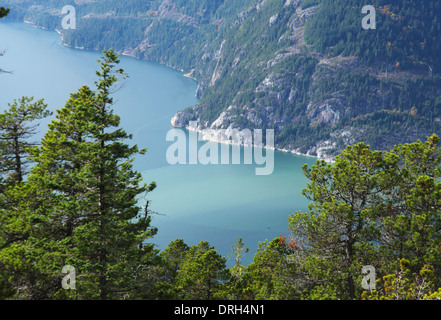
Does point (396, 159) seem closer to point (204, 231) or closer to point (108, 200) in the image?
point (108, 200)

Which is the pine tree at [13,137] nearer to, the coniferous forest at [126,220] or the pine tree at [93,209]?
the coniferous forest at [126,220]

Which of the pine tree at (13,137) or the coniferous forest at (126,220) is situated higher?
the pine tree at (13,137)

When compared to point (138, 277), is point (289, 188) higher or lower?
higher

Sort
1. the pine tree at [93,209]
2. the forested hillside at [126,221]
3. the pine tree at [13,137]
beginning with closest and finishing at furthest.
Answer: the pine tree at [93,209] < the forested hillside at [126,221] < the pine tree at [13,137]

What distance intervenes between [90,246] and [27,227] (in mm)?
3573

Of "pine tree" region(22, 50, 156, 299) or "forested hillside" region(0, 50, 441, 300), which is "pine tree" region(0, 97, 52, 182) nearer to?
"forested hillside" region(0, 50, 441, 300)

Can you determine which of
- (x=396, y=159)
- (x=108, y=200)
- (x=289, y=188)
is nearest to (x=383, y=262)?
(x=396, y=159)

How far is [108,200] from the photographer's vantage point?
20.9m

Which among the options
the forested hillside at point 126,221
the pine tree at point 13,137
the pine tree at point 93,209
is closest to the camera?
the pine tree at point 93,209

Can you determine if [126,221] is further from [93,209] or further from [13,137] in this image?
[13,137]

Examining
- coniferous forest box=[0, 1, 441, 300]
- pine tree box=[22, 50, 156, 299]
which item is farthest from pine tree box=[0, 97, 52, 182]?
pine tree box=[22, 50, 156, 299]

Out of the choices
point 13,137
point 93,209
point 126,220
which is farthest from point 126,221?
point 13,137

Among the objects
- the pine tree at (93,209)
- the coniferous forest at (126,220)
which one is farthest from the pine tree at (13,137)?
the pine tree at (93,209)
